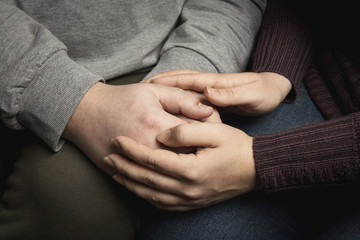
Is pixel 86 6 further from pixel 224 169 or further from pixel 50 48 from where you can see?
pixel 224 169

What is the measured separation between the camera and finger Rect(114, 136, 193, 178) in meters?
0.53

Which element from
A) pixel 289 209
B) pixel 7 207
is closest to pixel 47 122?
pixel 7 207

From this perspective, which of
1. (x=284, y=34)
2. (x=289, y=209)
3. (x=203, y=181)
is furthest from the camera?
(x=284, y=34)

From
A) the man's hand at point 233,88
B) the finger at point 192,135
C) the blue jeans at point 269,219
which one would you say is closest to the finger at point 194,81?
the man's hand at point 233,88

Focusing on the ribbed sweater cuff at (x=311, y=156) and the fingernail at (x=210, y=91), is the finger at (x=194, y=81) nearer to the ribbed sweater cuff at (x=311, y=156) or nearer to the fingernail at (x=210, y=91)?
the fingernail at (x=210, y=91)

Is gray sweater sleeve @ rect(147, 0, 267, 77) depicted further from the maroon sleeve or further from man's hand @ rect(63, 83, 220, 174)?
man's hand @ rect(63, 83, 220, 174)

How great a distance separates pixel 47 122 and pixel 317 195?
0.57 metres

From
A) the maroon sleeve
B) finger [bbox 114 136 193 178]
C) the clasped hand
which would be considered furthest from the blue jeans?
the maroon sleeve

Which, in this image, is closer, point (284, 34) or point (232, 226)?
point (232, 226)

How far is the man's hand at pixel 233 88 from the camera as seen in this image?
0.61 meters

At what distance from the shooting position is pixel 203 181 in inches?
21.8

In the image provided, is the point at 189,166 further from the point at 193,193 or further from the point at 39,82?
the point at 39,82

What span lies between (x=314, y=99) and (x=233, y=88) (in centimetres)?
29

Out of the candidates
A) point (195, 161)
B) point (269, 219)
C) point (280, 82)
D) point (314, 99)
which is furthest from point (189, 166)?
point (314, 99)
